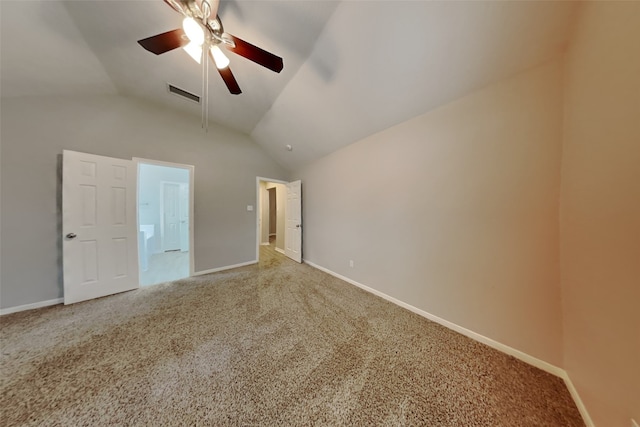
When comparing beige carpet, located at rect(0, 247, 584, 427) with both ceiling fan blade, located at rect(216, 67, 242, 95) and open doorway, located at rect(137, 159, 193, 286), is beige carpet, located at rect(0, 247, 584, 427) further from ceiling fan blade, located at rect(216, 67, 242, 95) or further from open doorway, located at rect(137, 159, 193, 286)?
open doorway, located at rect(137, 159, 193, 286)

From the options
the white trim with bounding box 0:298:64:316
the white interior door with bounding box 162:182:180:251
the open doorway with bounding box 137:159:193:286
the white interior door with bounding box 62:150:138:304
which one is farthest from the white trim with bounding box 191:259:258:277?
the white interior door with bounding box 162:182:180:251

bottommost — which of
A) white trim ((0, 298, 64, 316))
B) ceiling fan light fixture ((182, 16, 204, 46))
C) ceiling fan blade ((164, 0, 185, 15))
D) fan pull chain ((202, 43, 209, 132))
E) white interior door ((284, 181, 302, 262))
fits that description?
white trim ((0, 298, 64, 316))

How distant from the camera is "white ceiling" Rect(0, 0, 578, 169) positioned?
50.2 inches

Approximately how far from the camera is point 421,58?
1535 millimetres

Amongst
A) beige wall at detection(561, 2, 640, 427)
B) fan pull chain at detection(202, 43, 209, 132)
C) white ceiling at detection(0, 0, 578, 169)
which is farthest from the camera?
fan pull chain at detection(202, 43, 209, 132)

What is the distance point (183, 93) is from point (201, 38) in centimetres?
171

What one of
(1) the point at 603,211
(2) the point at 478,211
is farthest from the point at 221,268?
(1) the point at 603,211

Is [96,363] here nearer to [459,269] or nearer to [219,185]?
[219,185]

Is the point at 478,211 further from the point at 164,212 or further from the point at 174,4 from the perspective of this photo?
the point at 164,212

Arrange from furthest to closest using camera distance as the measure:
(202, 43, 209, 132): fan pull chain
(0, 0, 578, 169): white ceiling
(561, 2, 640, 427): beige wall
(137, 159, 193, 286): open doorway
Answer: (137, 159, 193, 286): open doorway < (202, 43, 209, 132): fan pull chain < (0, 0, 578, 169): white ceiling < (561, 2, 640, 427): beige wall

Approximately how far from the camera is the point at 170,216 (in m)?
4.99

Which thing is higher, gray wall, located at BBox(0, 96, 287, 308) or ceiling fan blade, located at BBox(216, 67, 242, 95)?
ceiling fan blade, located at BBox(216, 67, 242, 95)

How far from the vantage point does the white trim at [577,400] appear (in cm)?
100

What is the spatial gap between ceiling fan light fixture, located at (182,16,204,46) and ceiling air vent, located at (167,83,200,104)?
156cm
